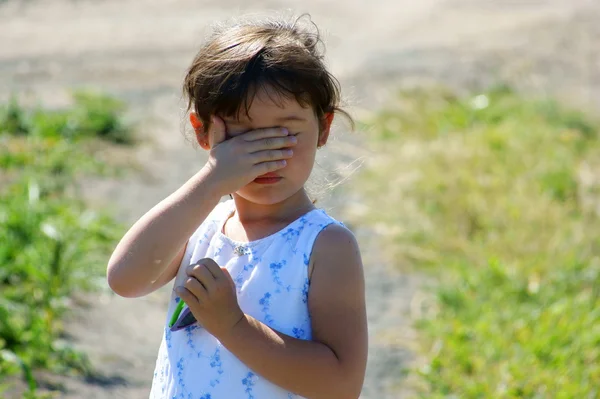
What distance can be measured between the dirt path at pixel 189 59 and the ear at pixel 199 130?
1.72m

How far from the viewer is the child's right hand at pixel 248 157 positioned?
1.88 metres

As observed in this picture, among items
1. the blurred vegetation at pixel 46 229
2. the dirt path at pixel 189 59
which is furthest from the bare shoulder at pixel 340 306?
the dirt path at pixel 189 59

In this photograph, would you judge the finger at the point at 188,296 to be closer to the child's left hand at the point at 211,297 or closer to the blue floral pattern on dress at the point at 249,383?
the child's left hand at the point at 211,297

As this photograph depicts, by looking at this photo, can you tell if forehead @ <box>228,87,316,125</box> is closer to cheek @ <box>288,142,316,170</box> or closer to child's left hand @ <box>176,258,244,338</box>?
cheek @ <box>288,142,316,170</box>

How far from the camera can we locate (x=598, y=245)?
4.86 metres

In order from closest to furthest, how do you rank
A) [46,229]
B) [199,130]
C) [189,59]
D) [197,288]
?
[197,288] < [199,130] < [46,229] < [189,59]

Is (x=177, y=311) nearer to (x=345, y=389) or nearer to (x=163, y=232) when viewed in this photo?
(x=163, y=232)

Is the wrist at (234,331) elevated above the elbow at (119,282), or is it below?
below

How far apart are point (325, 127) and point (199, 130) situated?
26 centimetres

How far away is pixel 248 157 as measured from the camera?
1.88 m

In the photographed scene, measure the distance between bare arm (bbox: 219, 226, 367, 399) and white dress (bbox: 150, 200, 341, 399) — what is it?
32 mm

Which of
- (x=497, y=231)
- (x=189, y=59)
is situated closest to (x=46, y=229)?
(x=497, y=231)

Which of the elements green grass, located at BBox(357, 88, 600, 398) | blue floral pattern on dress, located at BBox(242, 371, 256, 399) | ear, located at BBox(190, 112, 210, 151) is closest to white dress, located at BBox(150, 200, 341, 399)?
blue floral pattern on dress, located at BBox(242, 371, 256, 399)

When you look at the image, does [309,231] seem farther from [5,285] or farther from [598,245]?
[598,245]
